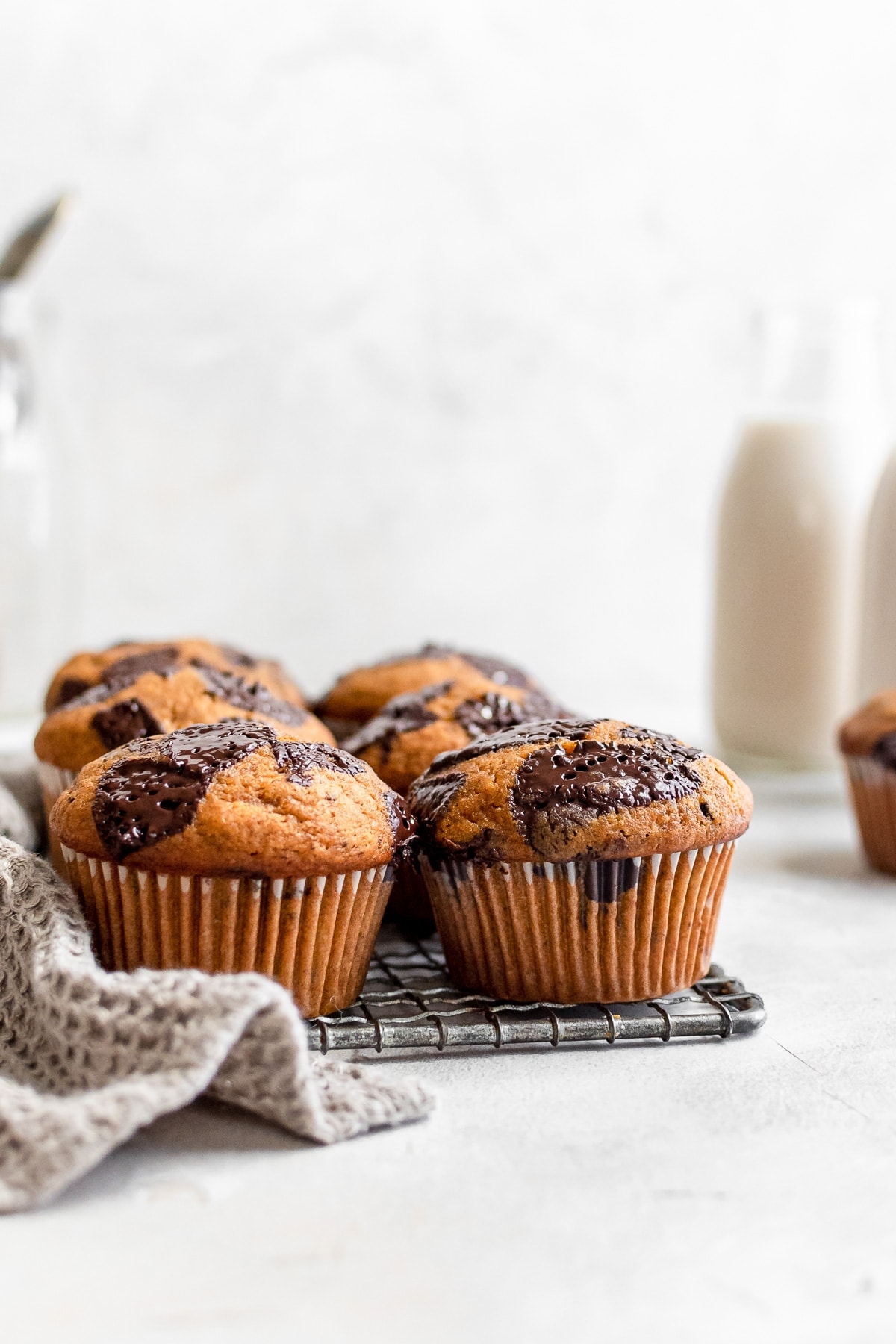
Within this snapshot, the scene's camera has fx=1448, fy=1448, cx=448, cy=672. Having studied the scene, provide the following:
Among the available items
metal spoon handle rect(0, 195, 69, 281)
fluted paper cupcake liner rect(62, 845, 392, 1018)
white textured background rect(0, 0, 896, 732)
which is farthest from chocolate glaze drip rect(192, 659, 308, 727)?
white textured background rect(0, 0, 896, 732)

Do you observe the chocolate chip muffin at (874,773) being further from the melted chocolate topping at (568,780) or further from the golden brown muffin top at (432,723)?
the melted chocolate topping at (568,780)

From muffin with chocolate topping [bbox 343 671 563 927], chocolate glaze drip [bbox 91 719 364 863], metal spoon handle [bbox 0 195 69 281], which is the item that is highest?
metal spoon handle [bbox 0 195 69 281]

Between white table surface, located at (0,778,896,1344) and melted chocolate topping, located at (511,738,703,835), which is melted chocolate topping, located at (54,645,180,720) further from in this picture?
white table surface, located at (0,778,896,1344)

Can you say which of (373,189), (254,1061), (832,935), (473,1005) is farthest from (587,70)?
(254,1061)

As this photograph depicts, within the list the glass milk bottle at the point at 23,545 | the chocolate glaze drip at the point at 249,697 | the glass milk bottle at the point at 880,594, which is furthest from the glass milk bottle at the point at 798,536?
the glass milk bottle at the point at 23,545

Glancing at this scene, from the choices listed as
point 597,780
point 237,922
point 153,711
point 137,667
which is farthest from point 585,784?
point 137,667

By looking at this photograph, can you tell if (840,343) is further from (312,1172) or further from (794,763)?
(312,1172)
